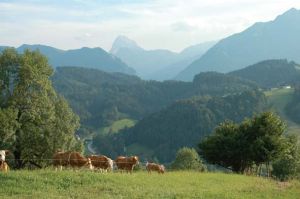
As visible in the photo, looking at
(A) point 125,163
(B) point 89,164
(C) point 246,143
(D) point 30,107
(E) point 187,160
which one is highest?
(D) point 30,107

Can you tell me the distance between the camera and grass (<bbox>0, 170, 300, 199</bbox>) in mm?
24219

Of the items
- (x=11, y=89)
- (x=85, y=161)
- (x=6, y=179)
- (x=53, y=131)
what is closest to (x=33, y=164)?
(x=53, y=131)

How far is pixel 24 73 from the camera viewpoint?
156 feet

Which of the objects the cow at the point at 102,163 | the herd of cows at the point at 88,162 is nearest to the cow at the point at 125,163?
the herd of cows at the point at 88,162

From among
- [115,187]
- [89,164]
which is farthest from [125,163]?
[115,187]

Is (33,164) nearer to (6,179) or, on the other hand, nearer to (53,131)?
(53,131)

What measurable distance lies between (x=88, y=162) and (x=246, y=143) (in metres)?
24.9

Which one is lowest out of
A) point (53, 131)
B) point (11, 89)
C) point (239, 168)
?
point (239, 168)

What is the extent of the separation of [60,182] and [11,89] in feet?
79.3

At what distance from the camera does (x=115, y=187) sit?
1041 inches

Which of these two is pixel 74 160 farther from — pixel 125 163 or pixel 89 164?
pixel 125 163

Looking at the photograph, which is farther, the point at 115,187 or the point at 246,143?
the point at 246,143

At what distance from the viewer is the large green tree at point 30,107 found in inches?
1874

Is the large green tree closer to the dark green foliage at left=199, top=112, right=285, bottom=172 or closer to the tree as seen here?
the dark green foliage at left=199, top=112, right=285, bottom=172
